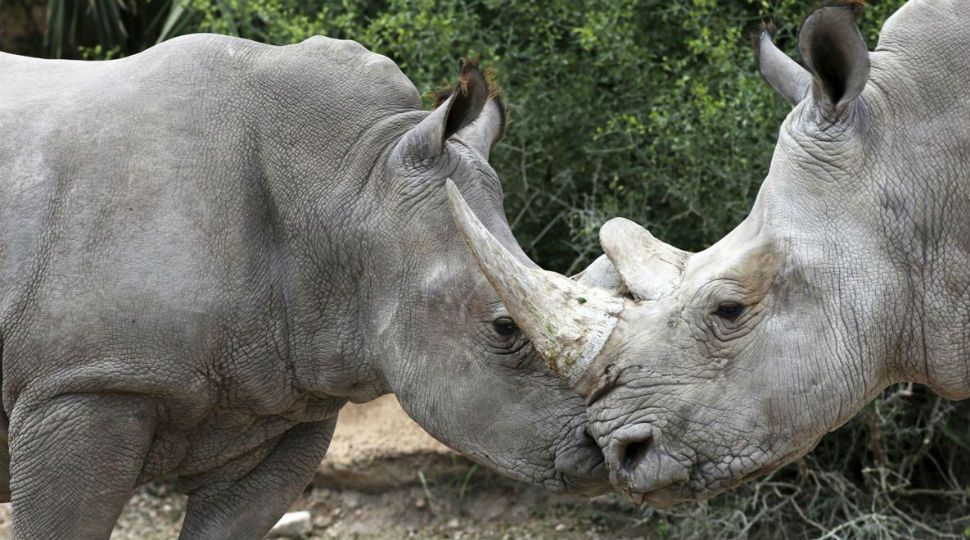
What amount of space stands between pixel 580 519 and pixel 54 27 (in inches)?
189

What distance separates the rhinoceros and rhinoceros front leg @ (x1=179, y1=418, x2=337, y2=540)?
4.48ft

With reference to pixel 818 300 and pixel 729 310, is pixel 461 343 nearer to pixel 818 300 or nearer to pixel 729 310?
pixel 729 310

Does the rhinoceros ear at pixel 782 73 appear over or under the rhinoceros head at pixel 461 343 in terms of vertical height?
over

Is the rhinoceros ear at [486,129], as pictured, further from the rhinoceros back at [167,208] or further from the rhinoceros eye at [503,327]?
the rhinoceros eye at [503,327]

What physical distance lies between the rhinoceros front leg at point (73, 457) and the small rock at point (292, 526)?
3670mm

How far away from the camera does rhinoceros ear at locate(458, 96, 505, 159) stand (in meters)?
5.12

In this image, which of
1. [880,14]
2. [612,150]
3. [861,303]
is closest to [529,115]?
[612,150]

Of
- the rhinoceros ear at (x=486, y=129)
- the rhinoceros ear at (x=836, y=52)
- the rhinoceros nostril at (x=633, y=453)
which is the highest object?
the rhinoceros ear at (x=836, y=52)

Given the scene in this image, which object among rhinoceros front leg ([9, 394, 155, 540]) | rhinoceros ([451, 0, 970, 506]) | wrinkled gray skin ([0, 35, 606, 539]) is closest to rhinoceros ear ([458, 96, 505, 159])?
wrinkled gray skin ([0, 35, 606, 539])

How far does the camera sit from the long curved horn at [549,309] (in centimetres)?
443

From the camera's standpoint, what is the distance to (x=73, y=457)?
471cm

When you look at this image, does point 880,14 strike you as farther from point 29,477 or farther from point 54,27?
point 54,27

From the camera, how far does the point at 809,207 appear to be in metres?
4.40

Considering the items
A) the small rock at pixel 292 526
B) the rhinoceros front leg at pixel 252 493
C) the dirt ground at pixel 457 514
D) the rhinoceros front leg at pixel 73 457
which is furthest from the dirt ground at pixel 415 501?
the rhinoceros front leg at pixel 73 457
